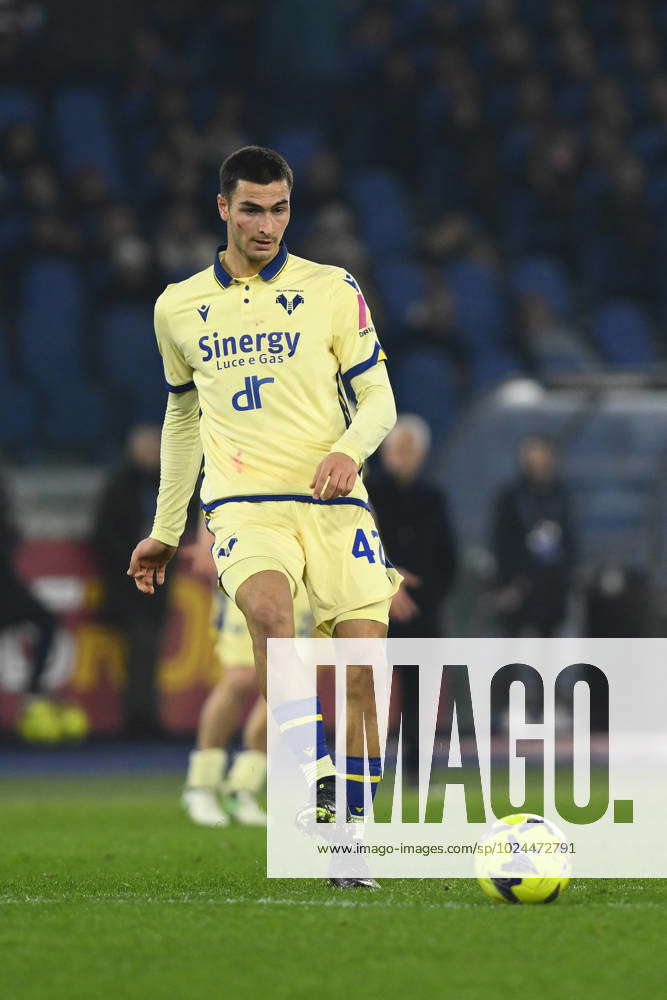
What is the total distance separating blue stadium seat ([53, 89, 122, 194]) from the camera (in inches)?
658

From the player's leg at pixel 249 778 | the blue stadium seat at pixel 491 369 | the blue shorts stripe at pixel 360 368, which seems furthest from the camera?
the blue stadium seat at pixel 491 369

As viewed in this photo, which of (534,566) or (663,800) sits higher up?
(534,566)

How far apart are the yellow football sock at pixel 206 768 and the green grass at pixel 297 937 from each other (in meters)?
2.05


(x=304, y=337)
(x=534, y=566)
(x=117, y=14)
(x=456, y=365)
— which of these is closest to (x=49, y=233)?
(x=117, y=14)

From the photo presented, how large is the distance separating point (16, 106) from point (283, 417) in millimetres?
11772

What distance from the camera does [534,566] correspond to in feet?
43.1

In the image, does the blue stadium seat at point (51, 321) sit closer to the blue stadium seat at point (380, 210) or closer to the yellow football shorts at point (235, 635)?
the blue stadium seat at point (380, 210)

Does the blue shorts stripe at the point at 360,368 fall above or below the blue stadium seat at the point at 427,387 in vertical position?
above

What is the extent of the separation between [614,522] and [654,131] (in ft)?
25.0

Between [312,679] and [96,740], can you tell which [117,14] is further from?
[312,679]

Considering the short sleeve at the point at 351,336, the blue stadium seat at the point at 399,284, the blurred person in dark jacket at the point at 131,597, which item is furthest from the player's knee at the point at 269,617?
the blue stadium seat at the point at 399,284

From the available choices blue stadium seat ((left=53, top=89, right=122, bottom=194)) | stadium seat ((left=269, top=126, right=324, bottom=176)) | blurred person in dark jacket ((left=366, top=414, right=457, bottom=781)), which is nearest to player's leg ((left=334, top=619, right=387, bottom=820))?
blurred person in dark jacket ((left=366, top=414, right=457, bottom=781))

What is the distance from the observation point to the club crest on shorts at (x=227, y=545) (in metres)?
5.78

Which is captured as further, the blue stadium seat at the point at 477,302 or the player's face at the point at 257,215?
the blue stadium seat at the point at 477,302
